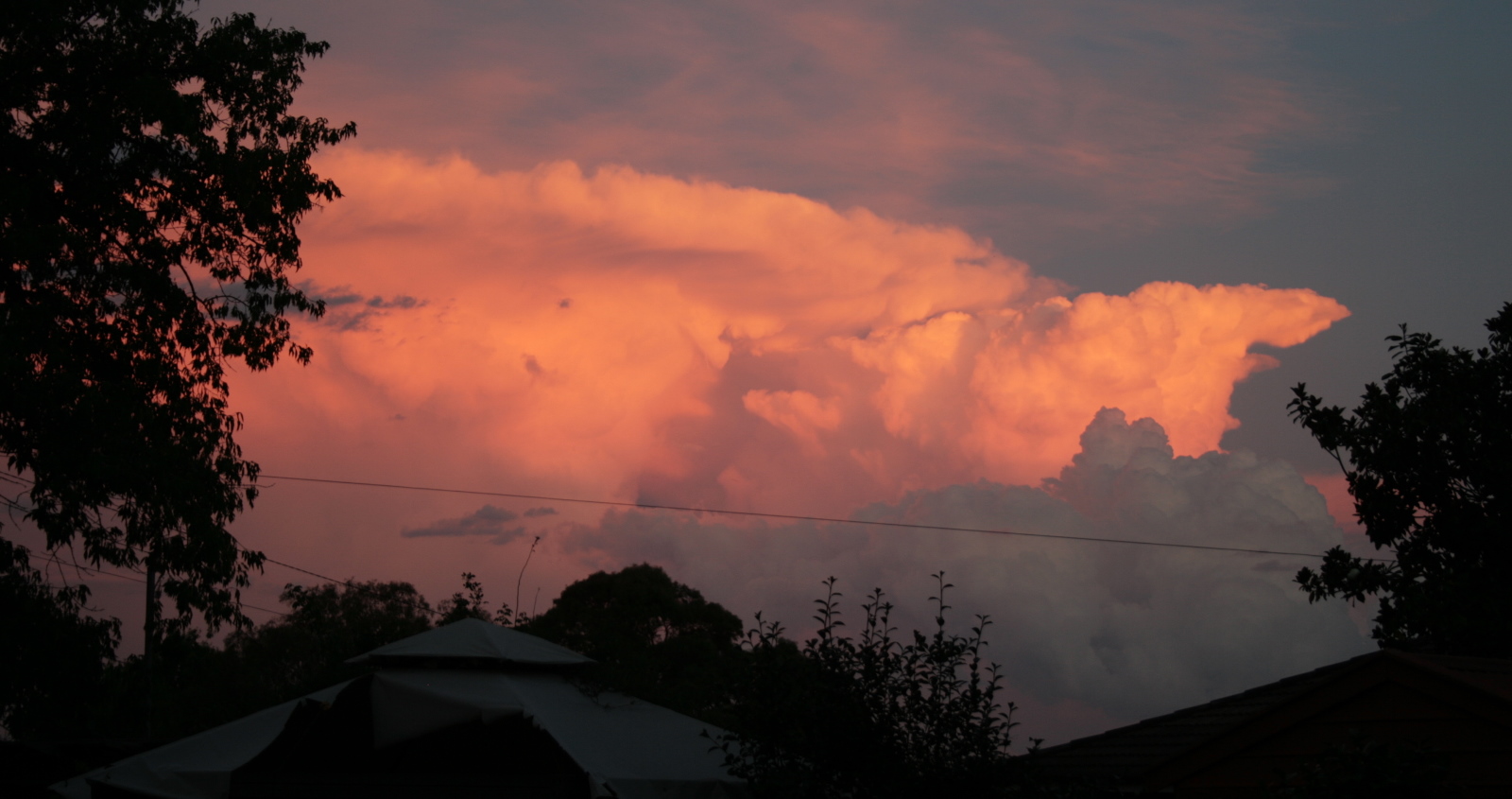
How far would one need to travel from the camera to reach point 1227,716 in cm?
1116

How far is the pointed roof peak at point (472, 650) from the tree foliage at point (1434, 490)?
823cm

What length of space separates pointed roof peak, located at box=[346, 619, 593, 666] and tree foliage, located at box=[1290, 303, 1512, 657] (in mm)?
8230

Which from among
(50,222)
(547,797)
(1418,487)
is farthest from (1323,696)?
(50,222)

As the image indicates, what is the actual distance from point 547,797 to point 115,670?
23.4 ft

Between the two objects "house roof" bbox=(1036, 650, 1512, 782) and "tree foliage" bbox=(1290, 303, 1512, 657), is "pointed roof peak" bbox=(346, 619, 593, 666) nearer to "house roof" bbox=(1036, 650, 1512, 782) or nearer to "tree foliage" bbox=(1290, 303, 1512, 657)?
"house roof" bbox=(1036, 650, 1512, 782)

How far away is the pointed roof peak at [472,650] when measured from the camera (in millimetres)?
10062

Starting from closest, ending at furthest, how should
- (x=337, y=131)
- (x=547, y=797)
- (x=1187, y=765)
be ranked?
(x=1187, y=765)
(x=547, y=797)
(x=337, y=131)

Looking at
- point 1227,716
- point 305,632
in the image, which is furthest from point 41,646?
point 305,632

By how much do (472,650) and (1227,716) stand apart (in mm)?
7723

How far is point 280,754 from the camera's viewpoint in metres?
9.77

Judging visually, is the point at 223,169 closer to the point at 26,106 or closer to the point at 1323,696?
the point at 26,106

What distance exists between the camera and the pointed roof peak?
1006 centimetres

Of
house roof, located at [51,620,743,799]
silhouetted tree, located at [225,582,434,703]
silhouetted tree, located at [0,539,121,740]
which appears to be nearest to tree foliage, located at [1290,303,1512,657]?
house roof, located at [51,620,743,799]

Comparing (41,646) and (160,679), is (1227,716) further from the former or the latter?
(41,646)
